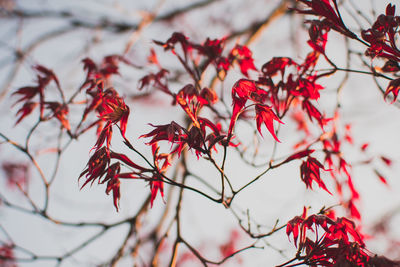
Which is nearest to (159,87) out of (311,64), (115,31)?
(311,64)

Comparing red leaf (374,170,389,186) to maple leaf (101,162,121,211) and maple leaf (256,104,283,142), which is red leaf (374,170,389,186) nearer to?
maple leaf (256,104,283,142)

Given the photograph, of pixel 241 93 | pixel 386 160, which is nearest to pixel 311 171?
pixel 241 93

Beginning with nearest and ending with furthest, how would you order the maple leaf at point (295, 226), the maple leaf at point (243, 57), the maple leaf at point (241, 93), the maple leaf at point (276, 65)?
the maple leaf at point (241, 93) → the maple leaf at point (295, 226) → the maple leaf at point (276, 65) → the maple leaf at point (243, 57)

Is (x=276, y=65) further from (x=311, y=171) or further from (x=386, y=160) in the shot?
(x=386, y=160)

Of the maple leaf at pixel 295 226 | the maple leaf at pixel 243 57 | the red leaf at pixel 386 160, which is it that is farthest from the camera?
the red leaf at pixel 386 160

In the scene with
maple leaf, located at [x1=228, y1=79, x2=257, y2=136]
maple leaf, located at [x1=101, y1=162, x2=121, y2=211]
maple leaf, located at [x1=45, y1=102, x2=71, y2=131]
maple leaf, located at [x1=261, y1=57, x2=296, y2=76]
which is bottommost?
maple leaf, located at [x1=101, y1=162, x2=121, y2=211]

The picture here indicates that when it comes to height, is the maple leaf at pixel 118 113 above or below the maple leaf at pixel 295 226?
above

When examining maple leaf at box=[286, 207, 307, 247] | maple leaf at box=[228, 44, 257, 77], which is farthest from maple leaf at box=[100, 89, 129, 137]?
maple leaf at box=[228, 44, 257, 77]

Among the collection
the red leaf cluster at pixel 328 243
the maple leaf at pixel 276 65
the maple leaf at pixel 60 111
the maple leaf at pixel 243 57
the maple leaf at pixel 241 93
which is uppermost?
the maple leaf at pixel 243 57

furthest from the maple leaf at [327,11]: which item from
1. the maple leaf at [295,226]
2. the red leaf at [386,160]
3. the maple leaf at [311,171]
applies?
the red leaf at [386,160]

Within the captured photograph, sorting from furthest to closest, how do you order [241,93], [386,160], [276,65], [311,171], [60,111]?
[386,160] → [60,111] → [276,65] → [311,171] → [241,93]

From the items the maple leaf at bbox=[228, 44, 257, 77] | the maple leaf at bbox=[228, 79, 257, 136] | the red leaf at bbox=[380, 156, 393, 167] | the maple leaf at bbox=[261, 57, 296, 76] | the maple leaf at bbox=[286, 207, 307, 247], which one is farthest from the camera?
the red leaf at bbox=[380, 156, 393, 167]

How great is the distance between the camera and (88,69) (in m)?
1.42

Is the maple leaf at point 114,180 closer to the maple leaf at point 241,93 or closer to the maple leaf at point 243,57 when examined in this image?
the maple leaf at point 241,93
